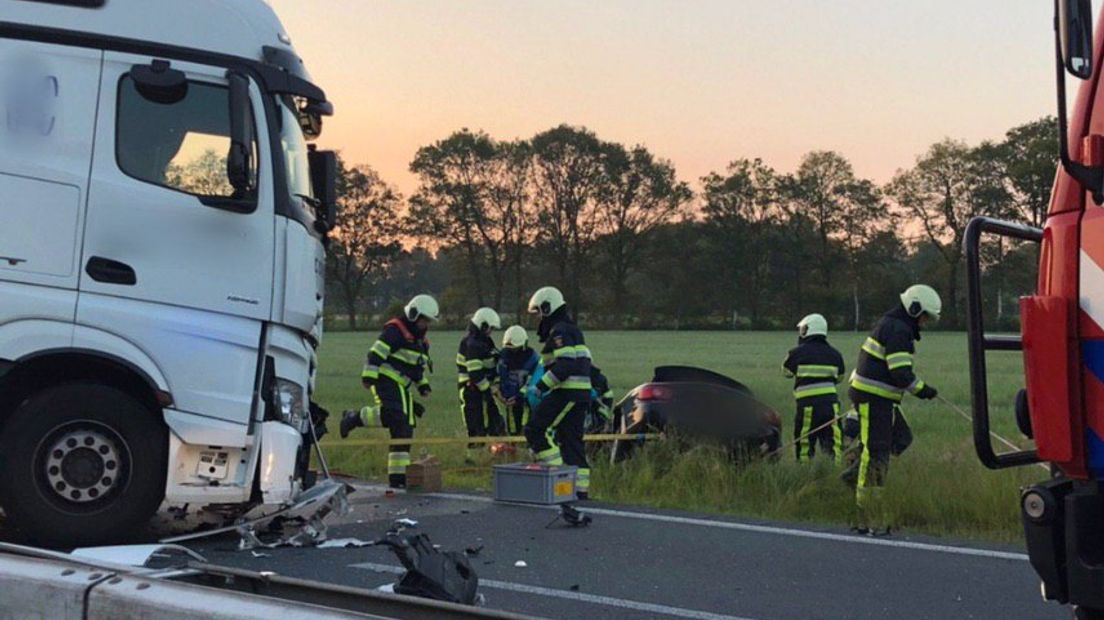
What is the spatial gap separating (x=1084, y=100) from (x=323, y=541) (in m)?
5.43

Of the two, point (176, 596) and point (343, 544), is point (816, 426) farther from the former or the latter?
point (176, 596)

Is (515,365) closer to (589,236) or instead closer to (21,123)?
(21,123)

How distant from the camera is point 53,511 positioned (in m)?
6.00

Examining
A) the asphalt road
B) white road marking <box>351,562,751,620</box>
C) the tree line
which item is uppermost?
the tree line

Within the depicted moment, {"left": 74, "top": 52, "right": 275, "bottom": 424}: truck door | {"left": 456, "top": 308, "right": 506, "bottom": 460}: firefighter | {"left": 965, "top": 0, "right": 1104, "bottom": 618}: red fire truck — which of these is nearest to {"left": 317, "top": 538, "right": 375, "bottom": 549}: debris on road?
{"left": 74, "top": 52, "right": 275, "bottom": 424}: truck door

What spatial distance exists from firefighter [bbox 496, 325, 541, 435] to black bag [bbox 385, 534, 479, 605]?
8.51 metres

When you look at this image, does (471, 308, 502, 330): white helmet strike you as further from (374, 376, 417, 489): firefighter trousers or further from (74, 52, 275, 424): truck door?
(74, 52, 275, 424): truck door

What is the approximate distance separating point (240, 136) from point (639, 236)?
230ft

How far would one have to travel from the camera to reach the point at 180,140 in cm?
625

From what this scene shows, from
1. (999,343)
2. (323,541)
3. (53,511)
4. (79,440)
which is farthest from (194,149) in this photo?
(999,343)

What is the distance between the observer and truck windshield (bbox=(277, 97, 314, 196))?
657cm

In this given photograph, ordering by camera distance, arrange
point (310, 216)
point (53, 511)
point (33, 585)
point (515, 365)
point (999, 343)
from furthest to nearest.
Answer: point (515, 365) < point (310, 216) < point (53, 511) < point (999, 343) < point (33, 585)

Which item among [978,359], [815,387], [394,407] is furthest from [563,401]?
[978,359]

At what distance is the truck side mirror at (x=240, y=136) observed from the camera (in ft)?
20.1
